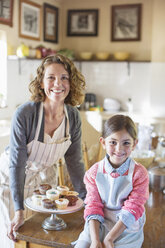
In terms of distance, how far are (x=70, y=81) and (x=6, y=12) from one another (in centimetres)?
313

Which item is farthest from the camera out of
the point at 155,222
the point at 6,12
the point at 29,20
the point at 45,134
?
the point at 29,20

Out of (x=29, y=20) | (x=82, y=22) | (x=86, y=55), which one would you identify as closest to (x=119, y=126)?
(x=29, y=20)

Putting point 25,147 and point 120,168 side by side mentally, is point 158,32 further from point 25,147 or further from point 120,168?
point 120,168

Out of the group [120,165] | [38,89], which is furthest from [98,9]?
[120,165]

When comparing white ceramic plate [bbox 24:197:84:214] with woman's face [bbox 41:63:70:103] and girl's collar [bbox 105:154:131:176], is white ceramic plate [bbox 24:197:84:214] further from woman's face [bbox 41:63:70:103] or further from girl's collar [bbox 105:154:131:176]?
woman's face [bbox 41:63:70:103]

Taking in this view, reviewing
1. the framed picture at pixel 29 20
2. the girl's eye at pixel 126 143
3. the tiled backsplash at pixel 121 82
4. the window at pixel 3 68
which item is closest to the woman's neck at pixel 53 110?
the girl's eye at pixel 126 143

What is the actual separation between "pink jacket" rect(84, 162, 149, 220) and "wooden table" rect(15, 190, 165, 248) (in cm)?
14

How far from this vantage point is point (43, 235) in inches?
52.6

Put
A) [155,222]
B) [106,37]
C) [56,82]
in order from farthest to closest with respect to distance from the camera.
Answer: [106,37] → [56,82] → [155,222]

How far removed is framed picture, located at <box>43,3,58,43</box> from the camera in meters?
5.40

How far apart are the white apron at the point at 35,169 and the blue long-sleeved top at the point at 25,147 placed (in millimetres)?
31

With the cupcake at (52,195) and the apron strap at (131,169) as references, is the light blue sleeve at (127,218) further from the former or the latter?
the cupcake at (52,195)

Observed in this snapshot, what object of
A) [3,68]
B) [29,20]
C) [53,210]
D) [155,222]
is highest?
[29,20]

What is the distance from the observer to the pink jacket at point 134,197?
124 cm
